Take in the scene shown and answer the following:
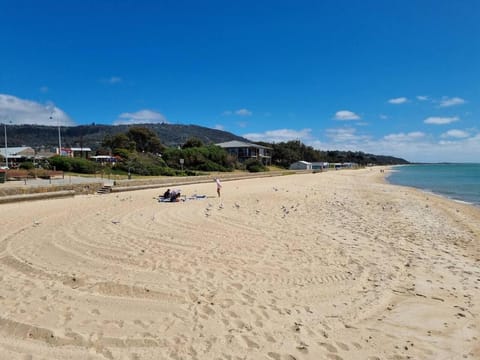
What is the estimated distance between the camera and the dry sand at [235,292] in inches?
122

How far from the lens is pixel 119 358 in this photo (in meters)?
2.84

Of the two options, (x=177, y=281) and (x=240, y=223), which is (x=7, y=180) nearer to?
(x=240, y=223)

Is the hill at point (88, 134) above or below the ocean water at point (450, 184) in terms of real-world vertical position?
above

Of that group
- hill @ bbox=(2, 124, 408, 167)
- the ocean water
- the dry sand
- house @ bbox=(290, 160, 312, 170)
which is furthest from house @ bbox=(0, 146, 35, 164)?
house @ bbox=(290, 160, 312, 170)

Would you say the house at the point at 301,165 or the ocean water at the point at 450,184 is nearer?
the ocean water at the point at 450,184

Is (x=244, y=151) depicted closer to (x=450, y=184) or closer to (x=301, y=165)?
(x=301, y=165)

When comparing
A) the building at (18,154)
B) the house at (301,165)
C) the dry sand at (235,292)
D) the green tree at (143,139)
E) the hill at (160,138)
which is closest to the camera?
the dry sand at (235,292)

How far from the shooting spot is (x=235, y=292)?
171 inches

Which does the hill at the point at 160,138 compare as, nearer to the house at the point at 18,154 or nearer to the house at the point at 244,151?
the house at the point at 18,154

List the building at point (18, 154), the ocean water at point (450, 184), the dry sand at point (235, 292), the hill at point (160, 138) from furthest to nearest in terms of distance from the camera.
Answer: the hill at point (160, 138)
the building at point (18, 154)
the ocean water at point (450, 184)
the dry sand at point (235, 292)

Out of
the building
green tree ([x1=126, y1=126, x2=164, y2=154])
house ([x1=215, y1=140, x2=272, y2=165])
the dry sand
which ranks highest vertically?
green tree ([x1=126, y1=126, x2=164, y2=154])

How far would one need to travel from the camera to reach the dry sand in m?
3.09

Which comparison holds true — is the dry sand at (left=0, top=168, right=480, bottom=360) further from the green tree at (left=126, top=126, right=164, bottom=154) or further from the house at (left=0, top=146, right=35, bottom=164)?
the green tree at (left=126, top=126, right=164, bottom=154)

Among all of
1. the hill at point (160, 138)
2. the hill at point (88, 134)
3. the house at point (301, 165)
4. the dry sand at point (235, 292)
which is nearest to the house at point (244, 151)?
the house at point (301, 165)
